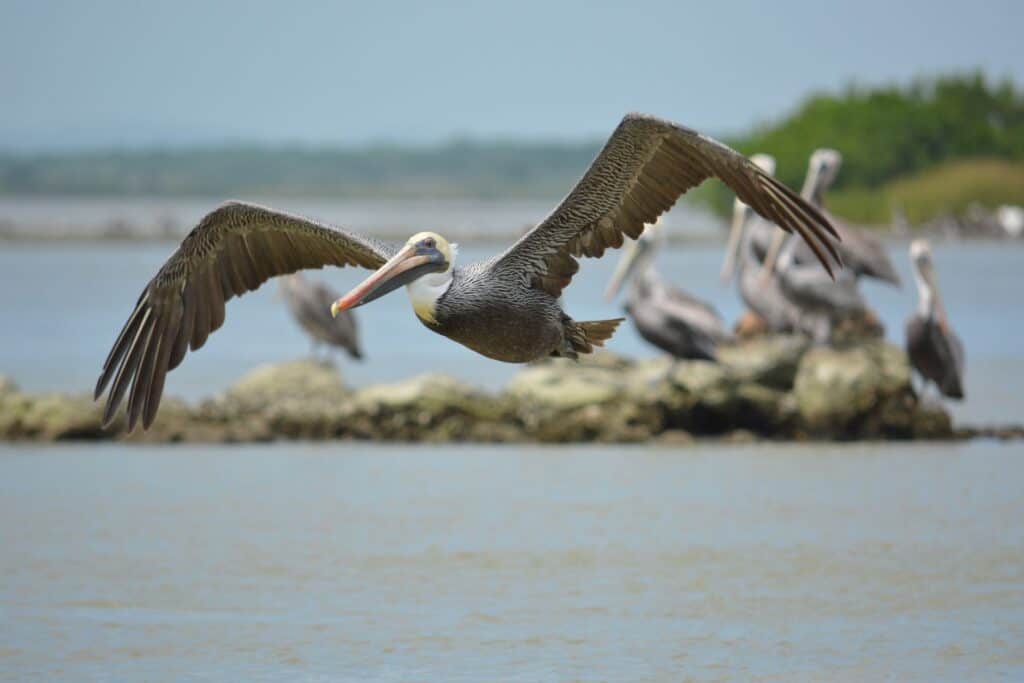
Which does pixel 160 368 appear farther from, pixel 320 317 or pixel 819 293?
pixel 320 317

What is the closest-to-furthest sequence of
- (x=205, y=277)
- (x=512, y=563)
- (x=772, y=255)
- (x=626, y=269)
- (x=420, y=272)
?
1. (x=420, y=272)
2. (x=205, y=277)
3. (x=512, y=563)
4. (x=772, y=255)
5. (x=626, y=269)

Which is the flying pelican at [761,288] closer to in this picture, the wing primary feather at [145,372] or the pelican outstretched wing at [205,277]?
the pelican outstretched wing at [205,277]

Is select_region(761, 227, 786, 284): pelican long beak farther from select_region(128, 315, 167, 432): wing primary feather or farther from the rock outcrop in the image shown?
select_region(128, 315, 167, 432): wing primary feather

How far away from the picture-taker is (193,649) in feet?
22.0

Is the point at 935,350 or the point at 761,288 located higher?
the point at 761,288

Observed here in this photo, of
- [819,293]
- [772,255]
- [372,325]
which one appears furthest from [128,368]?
[372,325]

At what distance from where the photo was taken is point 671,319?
38.4ft

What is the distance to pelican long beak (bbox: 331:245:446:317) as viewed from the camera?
21.5 feet

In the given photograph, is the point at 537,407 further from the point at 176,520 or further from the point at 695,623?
the point at 695,623

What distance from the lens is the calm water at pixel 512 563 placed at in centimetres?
655

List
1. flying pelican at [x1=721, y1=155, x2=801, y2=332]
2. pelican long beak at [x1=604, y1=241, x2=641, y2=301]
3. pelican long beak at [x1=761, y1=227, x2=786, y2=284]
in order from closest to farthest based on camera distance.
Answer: flying pelican at [x1=721, y1=155, x2=801, y2=332]
pelican long beak at [x1=761, y1=227, x2=786, y2=284]
pelican long beak at [x1=604, y1=241, x2=641, y2=301]

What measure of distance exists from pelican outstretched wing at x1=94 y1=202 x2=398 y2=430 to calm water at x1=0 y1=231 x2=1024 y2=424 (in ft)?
18.9

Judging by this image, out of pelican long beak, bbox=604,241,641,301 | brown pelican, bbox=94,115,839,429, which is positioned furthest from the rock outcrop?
brown pelican, bbox=94,115,839,429

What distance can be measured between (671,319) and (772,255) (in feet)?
4.82
